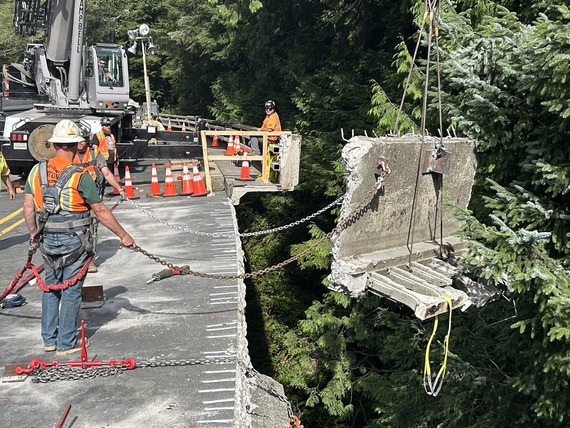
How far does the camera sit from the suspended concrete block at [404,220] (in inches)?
233

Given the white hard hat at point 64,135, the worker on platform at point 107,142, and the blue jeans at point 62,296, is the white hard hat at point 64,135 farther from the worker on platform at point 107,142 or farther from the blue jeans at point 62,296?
the worker on platform at point 107,142

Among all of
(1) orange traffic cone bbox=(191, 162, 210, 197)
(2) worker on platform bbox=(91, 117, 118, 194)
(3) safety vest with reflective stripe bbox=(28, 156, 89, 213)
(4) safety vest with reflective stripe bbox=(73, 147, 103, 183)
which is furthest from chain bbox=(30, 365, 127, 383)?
(1) orange traffic cone bbox=(191, 162, 210, 197)

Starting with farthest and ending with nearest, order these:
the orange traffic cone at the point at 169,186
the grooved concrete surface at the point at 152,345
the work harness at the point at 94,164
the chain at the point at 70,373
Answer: the orange traffic cone at the point at 169,186 → the work harness at the point at 94,164 → the chain at the point at 70,373 → the grooved concrete surface at the point at 152,345

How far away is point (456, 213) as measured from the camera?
6.58 m

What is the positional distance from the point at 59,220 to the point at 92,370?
135cm

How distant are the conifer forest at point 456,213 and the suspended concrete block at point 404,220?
0.40 meters

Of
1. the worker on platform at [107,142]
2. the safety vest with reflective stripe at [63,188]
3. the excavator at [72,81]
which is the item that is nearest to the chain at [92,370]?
the safety vest with reflective stripe at [63,188]

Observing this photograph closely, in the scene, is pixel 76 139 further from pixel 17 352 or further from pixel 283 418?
pixel 283 418

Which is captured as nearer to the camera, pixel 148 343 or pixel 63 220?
pixel 63 220

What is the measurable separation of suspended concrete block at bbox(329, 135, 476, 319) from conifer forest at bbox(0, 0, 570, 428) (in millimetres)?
395

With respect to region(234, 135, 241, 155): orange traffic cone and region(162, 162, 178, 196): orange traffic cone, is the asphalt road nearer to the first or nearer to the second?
region(162, 162, 178, 196): orange traffic cone

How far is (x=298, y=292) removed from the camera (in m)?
19.7

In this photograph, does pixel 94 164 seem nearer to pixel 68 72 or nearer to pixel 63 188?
pixel 63 188

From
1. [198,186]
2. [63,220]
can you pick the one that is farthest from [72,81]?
[63,220]
